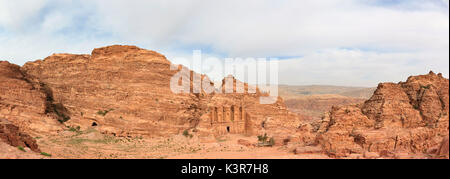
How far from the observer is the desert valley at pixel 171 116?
18.9 metres

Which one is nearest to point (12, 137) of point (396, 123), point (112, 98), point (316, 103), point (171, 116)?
point (112, 98)

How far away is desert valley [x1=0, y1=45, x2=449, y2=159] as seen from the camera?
18938 mm

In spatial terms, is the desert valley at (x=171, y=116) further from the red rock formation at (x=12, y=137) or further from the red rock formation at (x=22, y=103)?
the red rock formation at (x=12, y=137)

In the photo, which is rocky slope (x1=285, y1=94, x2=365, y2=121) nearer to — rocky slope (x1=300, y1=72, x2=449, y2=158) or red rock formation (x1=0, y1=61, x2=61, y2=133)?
red rock formation (x1=0, y1=61, x2=61, y2=133)

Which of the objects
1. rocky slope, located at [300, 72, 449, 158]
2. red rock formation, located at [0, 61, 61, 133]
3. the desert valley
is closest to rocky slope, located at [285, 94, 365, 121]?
the desert valley

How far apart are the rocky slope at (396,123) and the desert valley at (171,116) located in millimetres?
53

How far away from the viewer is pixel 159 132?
30781 mm

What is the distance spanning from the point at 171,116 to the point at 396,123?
19734 mm

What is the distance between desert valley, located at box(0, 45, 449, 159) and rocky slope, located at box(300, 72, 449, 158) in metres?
0.05

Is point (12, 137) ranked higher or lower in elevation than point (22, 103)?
lower

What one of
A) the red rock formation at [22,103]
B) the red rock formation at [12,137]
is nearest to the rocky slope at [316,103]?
the red rock formation at [22,103]

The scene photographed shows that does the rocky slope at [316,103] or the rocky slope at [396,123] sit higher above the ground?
the rocky slope at [396,123]

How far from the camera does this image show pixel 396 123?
62.6ft

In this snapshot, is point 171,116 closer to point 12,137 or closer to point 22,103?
point 22,103
